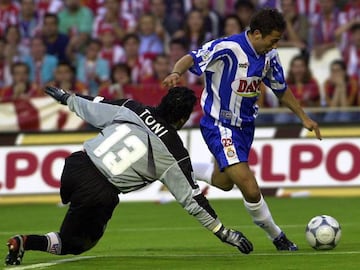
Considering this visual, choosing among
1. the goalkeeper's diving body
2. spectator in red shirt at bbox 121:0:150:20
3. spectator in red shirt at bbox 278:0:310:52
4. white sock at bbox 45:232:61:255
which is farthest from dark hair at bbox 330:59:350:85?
white sock at bbox 45:232:61:255

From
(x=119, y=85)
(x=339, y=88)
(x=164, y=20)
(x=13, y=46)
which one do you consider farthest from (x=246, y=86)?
(x=13, y=46)

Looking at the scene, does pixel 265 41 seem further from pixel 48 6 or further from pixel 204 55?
pixel 48 6

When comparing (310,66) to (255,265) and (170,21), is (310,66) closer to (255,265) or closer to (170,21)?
(170,21)

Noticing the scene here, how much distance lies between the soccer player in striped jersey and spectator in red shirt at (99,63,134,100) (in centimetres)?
669

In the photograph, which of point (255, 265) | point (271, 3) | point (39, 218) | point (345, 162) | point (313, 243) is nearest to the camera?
point (255, 265)

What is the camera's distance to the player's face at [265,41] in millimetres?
10602

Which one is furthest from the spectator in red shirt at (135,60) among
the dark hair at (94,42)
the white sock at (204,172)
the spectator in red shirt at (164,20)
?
the white sock at (204,172)

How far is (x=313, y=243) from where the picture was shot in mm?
10672

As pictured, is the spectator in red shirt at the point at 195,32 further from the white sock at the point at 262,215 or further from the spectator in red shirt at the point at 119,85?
the white sock at the point at 262,215

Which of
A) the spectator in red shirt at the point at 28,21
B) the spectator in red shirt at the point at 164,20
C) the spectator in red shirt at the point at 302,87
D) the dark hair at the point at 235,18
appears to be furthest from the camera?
the spectator in red shirt at the point at 28,21

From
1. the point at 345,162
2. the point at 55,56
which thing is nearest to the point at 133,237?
the point at 345,162

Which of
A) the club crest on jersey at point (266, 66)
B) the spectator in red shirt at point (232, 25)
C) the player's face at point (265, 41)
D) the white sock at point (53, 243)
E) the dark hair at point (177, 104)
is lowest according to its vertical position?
the spectator in red shirt at point (232, 25)

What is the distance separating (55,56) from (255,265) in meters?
11.6

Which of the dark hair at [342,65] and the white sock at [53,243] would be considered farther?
the dark hair at [342,65]
